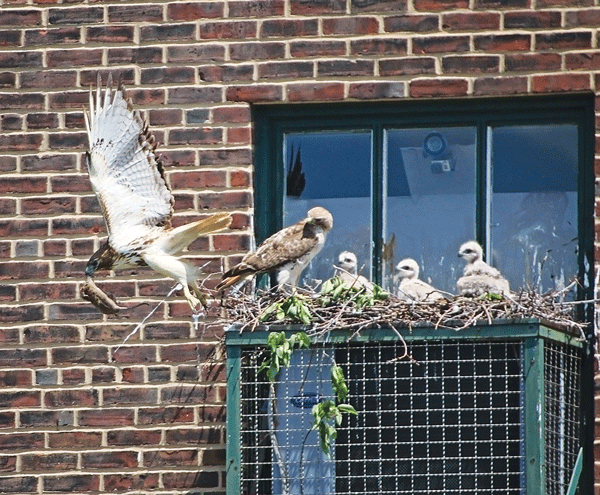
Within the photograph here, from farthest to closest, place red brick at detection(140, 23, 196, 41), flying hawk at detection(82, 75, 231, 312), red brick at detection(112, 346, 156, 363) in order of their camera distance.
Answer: red brick at detection(140, 23, 196, 41)
red brick at detection(112, 346, 156, 363)
flying hawk at detection(82, 75, 231, 312)

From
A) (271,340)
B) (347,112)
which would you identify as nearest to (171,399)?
(271,340)

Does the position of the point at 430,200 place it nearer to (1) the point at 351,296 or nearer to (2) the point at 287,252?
(2) the point at 287,252

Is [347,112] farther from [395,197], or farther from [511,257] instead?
[511,257]

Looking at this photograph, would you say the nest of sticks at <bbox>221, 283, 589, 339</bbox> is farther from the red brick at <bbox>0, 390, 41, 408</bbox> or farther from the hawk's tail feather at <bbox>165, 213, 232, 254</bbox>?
the red brick at <bbox>0, 390, 41, 408</bbox>

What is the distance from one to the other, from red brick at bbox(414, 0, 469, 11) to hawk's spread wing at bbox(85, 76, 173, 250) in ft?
5.22

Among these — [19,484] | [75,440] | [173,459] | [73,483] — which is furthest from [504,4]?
[19,484]

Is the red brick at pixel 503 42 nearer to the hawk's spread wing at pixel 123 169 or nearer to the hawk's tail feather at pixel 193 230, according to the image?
the hawk's tail feather at pixel 193 230

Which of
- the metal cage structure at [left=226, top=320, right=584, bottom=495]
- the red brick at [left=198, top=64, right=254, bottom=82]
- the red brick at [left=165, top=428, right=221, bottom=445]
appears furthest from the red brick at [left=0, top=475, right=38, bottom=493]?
the red brick at [left=198, top=64, right=254, bottom=82]

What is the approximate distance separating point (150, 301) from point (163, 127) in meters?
0.91

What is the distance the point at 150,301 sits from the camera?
8.77 m

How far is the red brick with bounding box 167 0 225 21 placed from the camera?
9.02m

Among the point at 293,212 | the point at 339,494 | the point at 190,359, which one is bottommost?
the point at 339,494

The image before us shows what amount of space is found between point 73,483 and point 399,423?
1.78m

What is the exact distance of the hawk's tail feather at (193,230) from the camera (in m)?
8.07
